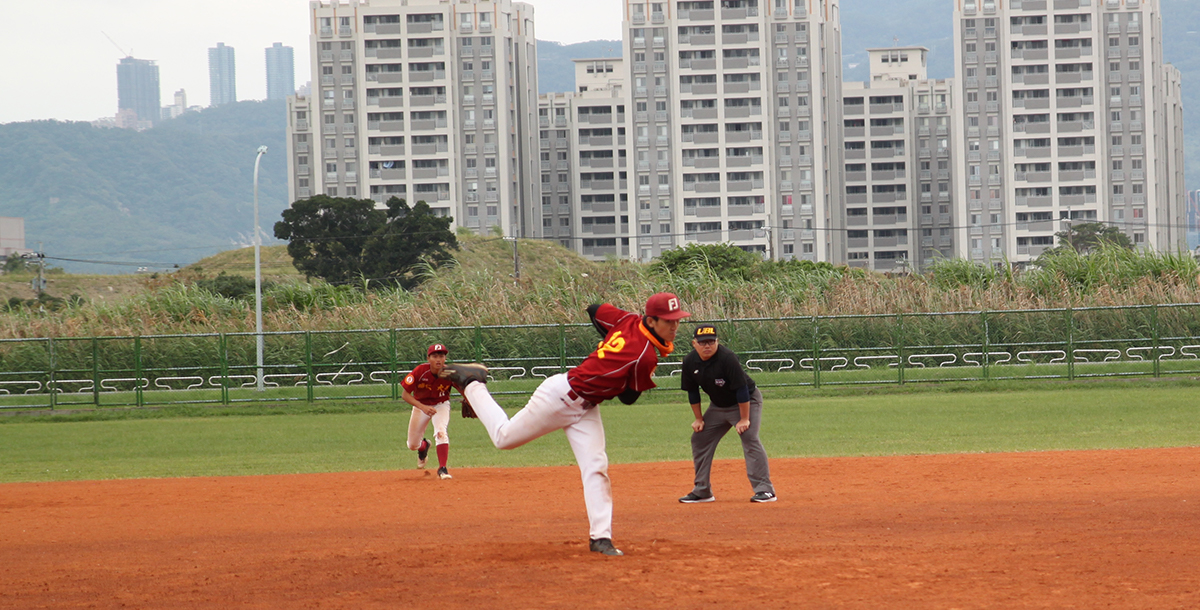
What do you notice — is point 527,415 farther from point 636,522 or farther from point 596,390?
point 636,522

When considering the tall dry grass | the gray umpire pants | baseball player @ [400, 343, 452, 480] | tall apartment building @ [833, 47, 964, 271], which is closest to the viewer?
the gray umpire pants

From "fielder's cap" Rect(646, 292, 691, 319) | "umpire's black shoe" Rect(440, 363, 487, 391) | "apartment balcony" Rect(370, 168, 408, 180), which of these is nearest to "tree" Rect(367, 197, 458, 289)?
"apartment balcony" Rect(370, 168, 408, 180)

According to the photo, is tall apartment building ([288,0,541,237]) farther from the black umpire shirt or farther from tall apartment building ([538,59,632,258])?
the black umpire shirt

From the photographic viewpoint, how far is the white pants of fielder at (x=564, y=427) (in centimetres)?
784

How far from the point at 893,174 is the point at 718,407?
121493 millimetres

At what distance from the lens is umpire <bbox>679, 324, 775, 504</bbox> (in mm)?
10758

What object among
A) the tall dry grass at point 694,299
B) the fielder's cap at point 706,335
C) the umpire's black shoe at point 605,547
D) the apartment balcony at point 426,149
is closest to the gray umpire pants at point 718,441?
the fielder's cap at point 706,335

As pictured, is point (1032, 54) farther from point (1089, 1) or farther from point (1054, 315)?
point (1054, 315)

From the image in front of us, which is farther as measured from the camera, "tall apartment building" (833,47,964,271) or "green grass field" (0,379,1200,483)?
"tall apartment building" (833,47,964,271)

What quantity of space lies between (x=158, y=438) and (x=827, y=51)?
103419 millimetres

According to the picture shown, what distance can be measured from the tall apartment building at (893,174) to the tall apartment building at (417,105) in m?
40.4

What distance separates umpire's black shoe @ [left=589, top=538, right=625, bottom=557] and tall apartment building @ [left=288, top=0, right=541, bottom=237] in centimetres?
10560

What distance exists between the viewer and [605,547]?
8.10 meters

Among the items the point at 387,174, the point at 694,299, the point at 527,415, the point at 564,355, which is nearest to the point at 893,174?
the point at 387,174
